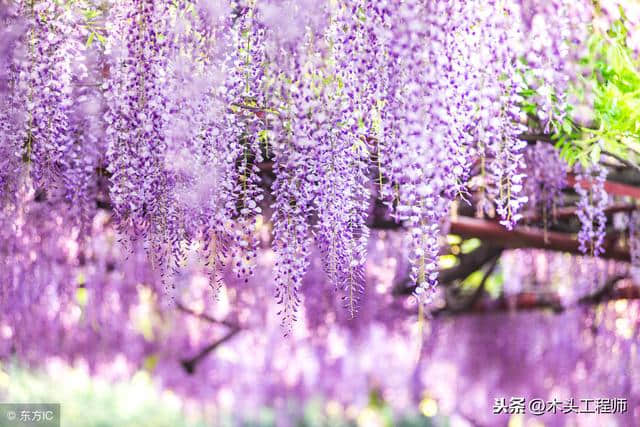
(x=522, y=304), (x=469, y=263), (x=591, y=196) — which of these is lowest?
(x=522, y=304)

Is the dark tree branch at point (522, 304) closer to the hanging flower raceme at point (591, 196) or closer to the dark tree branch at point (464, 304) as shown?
the dark tree branch at point (464, 304)

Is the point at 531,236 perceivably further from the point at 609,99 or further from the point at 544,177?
the point at 609,99

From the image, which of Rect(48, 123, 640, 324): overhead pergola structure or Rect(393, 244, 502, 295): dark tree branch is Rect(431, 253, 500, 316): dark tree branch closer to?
Rect(48, 123, 640, 324): overhead pergola structure

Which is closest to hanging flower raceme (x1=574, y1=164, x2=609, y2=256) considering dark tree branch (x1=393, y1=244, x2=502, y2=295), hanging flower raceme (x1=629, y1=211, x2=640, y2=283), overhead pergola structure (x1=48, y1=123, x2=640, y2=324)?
overhead pergola structure (x1=48, y1=123, x2=640, y2=324)

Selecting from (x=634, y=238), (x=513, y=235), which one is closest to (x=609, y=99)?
(x=513, y=235)

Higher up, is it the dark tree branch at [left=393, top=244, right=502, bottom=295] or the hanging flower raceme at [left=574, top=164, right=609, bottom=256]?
the hanging flower raceme at [left=574, top=164, right=609, bottom=256]

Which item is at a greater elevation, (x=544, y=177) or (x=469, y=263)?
(x=544, y=177)

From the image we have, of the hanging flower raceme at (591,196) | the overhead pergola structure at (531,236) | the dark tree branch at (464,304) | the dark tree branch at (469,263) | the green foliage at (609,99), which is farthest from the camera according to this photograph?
the dark tree branch at (464,304)

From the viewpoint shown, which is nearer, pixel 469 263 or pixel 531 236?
pixel 531 236

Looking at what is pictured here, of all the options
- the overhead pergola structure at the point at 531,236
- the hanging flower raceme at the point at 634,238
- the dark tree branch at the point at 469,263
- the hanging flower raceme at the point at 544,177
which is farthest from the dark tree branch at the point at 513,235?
the dark tree branch at the point at 469,263

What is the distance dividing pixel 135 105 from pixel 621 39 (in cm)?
171

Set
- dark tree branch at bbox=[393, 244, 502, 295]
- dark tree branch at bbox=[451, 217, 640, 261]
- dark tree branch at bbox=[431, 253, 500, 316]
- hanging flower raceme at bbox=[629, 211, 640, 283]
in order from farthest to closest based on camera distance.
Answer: dark tree branch at bbox=[431, 253, 500, 316], dark tree branch at bbox=[393, 244, 502, 295], hanging flower raceme at bbox=[629, 211, 640, 283], dark tree branch at bbox=[451, 217, 640, 261]

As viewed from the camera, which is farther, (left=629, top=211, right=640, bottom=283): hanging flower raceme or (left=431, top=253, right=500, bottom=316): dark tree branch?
(left=431, top=253, right=500, bottom=316): dark tree branch

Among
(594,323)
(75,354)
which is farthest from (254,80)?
(75,354)
